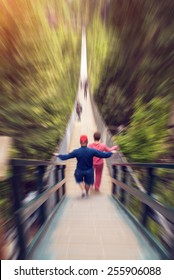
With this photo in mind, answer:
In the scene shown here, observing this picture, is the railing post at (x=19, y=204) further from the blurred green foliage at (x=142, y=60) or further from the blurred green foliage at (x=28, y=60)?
the blurred green foliage at (x=142, y=60)

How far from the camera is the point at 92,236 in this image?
2537 mm

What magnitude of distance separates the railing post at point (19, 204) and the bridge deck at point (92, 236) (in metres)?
0.20

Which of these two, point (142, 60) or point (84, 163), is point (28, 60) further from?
point (142, 60)

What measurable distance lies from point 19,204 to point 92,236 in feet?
3.15

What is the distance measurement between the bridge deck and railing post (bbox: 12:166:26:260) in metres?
0.20

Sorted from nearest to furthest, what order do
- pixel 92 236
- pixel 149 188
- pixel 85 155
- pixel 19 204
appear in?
pixel 19 204, pixel 92 236, pixel 149 188, pixel 85 155

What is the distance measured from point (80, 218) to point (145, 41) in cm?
310

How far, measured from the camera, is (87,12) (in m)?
3.50

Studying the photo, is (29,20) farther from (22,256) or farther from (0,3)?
(22,256)

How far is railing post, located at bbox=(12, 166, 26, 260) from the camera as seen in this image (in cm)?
182

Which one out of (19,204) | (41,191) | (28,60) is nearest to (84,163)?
(41,191)

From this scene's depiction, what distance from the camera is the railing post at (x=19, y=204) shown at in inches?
71.7

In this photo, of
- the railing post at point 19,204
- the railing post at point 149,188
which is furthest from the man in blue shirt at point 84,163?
the railing post at point 19,204
